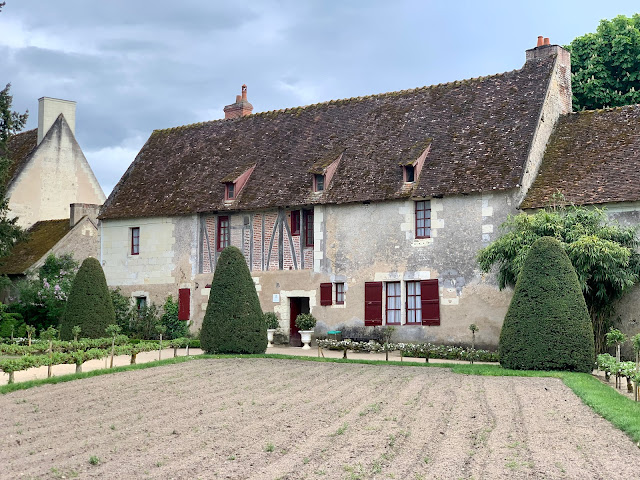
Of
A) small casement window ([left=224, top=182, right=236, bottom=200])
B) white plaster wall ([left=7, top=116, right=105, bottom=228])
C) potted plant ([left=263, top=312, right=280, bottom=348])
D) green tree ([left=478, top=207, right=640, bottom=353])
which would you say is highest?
white plaster wall ([left=7, top=116, right=105, bottom=228])

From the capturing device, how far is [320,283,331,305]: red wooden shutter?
70.1 ft

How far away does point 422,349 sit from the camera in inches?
739

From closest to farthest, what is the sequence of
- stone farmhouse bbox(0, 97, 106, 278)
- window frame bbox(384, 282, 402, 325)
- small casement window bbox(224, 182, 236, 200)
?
window frame bbox(384, 282, 402, 325) → small casement window bbox(224, 182, 236, 200) → stone farmhouse bbox(0, 97, 106, 278)

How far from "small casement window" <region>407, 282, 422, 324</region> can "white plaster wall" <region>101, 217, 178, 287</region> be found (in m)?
7.16

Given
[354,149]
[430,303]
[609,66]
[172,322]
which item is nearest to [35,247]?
[172,322]

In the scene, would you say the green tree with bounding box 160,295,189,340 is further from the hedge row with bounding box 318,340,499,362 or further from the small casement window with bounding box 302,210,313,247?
the hedge row with bounding box 318,340,499,362

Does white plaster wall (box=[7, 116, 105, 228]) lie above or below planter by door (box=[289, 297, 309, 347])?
above

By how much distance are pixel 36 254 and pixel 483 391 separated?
780 inches

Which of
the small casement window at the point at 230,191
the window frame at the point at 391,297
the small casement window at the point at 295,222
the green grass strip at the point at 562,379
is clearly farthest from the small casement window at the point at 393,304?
the small casement window at the point at 230,191

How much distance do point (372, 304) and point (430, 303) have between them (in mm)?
1621

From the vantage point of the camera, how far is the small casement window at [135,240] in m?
25.2

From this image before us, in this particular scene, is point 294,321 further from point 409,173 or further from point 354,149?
point 409,173

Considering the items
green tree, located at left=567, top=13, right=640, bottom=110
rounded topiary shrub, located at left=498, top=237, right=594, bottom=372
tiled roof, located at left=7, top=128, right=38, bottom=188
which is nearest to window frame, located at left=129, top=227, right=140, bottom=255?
tiled roof, located at left=7, top=128, right=38, bottom=188

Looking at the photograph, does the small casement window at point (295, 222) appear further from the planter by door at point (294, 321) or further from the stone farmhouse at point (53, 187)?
the stone farmhouse at point (53, 187)
